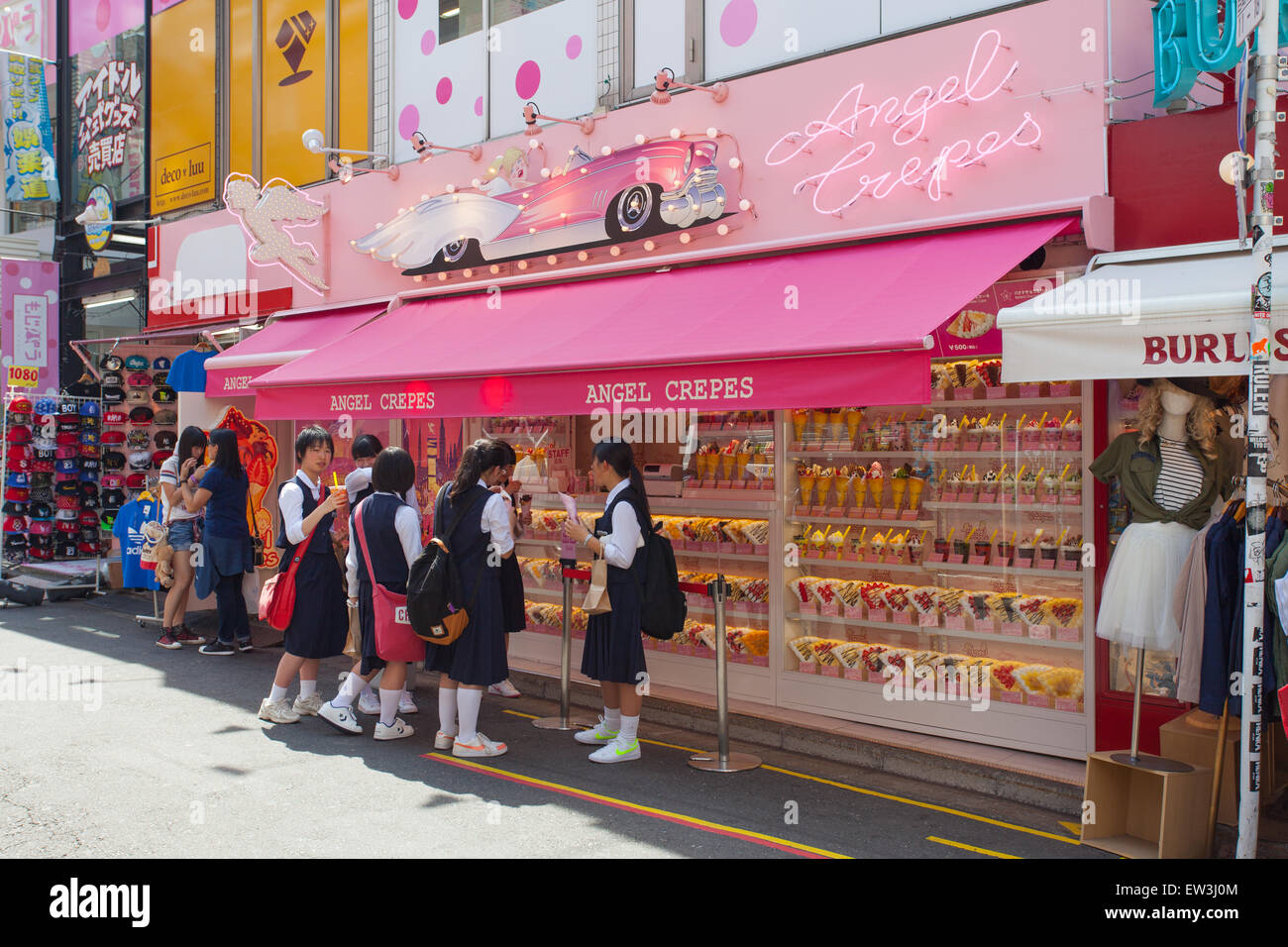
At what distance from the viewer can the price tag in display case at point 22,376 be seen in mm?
15516

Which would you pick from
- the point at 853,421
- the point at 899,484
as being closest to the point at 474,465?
the point at 853,421

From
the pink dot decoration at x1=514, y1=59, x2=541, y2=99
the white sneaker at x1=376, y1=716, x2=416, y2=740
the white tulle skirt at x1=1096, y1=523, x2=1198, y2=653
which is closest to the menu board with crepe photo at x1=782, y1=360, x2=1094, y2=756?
the white tulle skirt at x1=1096, y1=523, x2=1198, y2=653

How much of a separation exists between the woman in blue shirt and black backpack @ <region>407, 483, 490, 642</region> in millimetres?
4143

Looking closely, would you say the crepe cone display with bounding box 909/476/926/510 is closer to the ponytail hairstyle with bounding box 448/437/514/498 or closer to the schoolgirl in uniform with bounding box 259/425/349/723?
the ponytail hairstyle with bounding box 448/437/514/498

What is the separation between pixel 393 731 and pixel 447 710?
56 centimetres

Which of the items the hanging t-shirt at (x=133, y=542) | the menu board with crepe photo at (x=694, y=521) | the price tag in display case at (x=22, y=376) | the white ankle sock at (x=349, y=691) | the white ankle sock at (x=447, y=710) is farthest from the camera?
the price tag in display case at (x=22, y=376)

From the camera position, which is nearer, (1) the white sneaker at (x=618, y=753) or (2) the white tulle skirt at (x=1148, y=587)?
(2) the white tulle skirt at (x=1148, y=587)

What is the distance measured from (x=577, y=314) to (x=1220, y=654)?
16.0 ft

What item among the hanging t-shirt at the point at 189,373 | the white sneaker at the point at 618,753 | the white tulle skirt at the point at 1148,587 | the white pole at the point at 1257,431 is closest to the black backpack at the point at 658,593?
the white sneaker at the point at 618,753

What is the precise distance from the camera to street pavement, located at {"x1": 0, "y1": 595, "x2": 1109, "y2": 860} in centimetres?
523

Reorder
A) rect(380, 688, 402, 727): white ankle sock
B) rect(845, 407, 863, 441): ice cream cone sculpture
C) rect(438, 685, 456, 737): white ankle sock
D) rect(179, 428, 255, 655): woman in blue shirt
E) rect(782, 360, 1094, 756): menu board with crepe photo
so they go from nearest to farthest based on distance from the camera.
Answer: rect(782, 360, 1094, 756): menu board with crepe photo, rect(438, 685, 456, 737): white ankle sock, rect(380, 688, 402, 727): white ankle sock, rect(845, 407, 863, 441): ice cream cone sculpture, rect(179, 428, 255, 655): woman in blue shirt

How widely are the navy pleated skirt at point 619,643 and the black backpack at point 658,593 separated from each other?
62mm

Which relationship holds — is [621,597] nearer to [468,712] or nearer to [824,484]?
[468,712]

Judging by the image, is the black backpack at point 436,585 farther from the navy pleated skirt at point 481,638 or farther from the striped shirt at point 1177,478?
the striped shirt at point 1177,478
